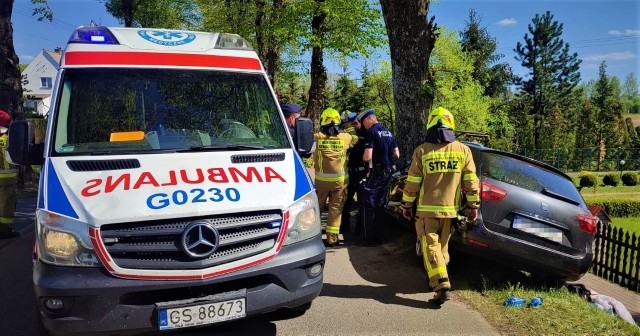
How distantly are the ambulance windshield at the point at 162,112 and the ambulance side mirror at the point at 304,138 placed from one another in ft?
0.79

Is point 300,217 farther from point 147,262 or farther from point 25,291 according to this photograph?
point 25,291

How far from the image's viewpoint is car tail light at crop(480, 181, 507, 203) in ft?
16.2

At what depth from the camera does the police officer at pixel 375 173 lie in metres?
6.88

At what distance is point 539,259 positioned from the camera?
493 centimetres

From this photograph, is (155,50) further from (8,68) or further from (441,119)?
(8,68)

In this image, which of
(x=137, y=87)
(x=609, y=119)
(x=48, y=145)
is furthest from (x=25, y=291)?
(x=609, y=119)

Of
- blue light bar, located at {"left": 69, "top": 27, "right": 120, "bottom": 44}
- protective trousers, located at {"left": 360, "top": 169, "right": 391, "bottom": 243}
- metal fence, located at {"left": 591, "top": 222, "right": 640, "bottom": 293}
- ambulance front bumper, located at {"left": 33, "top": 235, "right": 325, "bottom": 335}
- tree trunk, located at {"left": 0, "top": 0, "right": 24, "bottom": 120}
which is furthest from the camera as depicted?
tree trunk, located at {"left": 0, "top": 0, "right": 24, "bottom": 120}

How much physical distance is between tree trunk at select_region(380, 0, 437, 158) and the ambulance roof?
356 centimetres

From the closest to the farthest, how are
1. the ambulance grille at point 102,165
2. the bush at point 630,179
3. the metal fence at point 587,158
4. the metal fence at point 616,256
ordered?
the ambulance grille at point 102,165 → the metal fence at point 616,256 → the bush at point 630,179 → the metal fence at point 587,158

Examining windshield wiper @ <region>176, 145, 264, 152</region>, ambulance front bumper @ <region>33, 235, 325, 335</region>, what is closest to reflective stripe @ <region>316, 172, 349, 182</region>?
windshield wiper @ <region>176, 145, 264, 152</region>

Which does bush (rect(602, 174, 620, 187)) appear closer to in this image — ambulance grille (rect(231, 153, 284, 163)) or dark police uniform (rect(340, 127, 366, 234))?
dark police uniform (rect(340, 127, 366, 234))

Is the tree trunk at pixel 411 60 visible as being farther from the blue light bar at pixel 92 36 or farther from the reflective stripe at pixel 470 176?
the blue light bar at pixel 92 36

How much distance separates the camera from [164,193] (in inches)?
128

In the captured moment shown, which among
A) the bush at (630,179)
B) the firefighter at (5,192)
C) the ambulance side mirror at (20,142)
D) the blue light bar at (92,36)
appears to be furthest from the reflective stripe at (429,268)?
the bush at (630,179)
